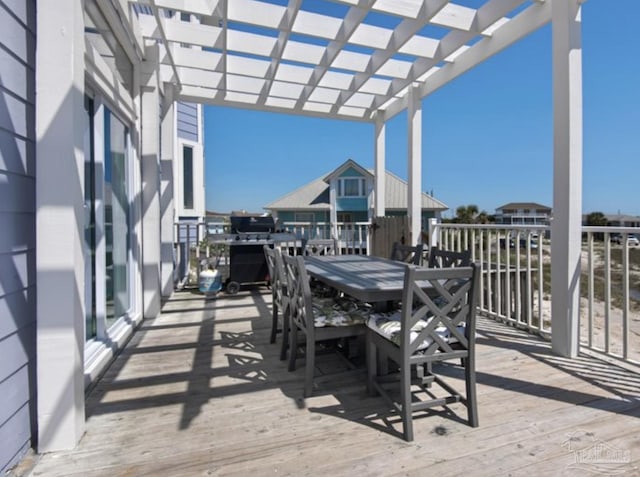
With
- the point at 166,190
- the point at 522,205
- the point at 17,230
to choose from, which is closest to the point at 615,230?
the point at 17,230

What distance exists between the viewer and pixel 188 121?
681 centimetres

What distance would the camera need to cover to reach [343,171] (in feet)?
57.5

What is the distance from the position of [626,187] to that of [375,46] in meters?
26.1

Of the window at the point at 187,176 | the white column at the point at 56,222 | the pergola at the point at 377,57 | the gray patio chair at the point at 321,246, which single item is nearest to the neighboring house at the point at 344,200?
the window at the point at 187,176

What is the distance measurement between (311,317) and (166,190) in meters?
3.62

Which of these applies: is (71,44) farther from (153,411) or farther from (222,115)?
(222,115)

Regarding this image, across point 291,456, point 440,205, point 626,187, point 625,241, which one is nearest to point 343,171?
point 440,205

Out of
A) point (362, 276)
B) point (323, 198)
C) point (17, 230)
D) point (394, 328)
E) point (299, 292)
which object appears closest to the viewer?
point (17, 230)

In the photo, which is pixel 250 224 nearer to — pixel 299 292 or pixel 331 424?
pixel 299 292

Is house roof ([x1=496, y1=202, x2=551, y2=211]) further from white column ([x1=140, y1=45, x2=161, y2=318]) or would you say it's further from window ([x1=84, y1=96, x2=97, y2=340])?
window ([x1=84, y1=96, x2=97, y2=340])

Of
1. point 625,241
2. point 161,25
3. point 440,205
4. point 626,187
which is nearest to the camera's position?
point 625,241

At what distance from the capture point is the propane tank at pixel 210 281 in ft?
16.1

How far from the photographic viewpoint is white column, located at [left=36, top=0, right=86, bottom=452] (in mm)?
1570

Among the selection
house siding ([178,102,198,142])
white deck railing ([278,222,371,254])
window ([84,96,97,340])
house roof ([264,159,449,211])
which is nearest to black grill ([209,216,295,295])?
white deck railing ([278,222,371,254])
